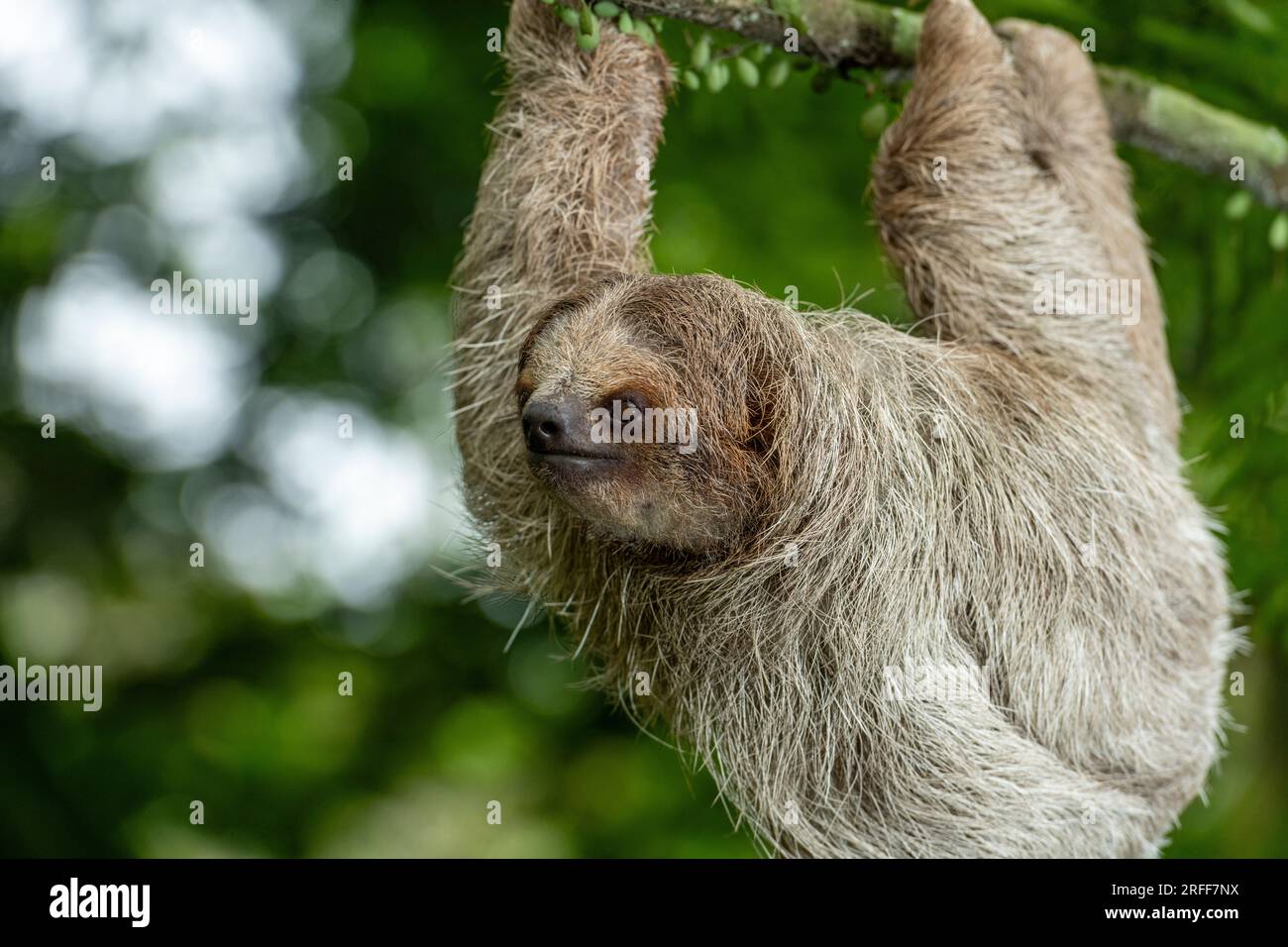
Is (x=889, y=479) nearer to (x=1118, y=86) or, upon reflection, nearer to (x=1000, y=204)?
(x=1000, y=204)

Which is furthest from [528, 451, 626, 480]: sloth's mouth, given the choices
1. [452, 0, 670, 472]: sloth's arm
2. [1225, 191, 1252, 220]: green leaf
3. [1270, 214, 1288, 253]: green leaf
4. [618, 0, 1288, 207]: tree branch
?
[1270, 214, 1288, 253]: green leaf

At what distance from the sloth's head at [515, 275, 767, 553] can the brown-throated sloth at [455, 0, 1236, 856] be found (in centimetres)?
1

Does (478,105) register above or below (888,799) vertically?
above

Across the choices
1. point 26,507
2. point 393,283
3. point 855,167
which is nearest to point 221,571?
point 26,507

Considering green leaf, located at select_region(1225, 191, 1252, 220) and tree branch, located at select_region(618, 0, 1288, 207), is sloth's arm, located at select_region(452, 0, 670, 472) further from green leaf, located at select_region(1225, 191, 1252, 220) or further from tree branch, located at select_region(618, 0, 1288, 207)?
green leaf, located at select_region(1225, 191, 1252, 220)

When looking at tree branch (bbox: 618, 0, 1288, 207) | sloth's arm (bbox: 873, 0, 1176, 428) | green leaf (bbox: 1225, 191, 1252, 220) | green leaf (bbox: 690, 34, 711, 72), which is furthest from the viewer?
green leaf (bbox: 1225, 191, 1252, 220)

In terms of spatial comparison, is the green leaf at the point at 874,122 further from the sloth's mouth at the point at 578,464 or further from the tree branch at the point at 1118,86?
the sloth's mouth at the point at 578,464

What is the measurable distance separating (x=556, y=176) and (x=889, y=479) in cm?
222

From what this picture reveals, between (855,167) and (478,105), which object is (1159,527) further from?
(478,105)

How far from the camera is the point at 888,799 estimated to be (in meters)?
5.18

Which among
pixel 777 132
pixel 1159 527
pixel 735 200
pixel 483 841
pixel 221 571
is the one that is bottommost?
pixel 483 841

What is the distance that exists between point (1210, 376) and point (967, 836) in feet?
14.1

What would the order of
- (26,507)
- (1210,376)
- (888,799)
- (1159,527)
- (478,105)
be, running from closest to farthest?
1. (888,799)
2. (1159,527)
3. (1210,376)
4. (478,105)
5. (26,507)

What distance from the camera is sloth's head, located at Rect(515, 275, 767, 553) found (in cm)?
388
